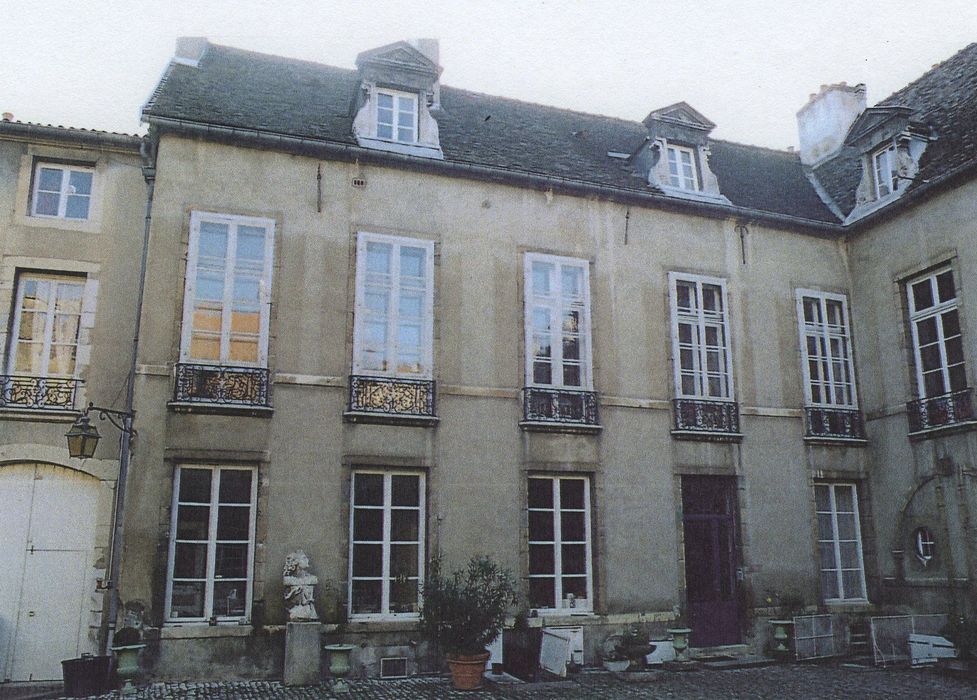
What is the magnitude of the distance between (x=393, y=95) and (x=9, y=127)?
4.87 meters

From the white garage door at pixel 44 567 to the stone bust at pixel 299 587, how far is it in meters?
2.29

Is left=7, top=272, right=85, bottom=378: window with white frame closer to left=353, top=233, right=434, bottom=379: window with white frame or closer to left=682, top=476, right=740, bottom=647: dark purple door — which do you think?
left=353, top=233, right=434, bottom=379: window with white frame

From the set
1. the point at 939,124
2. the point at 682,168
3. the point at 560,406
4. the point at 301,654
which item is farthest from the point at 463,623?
the point at 939,124

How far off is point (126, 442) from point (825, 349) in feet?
32.5

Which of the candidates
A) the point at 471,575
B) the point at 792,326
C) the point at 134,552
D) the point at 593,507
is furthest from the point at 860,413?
the point at 134,552

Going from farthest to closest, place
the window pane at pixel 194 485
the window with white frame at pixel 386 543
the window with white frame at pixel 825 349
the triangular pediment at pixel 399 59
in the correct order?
1. the window with white frame at pixel 825 349
2. the triangular pediment at pixel 399 59
3. the window with white frame at pixel 386 543
4. the window pane at pixel 194 485

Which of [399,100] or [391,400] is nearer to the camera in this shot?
[391,400]

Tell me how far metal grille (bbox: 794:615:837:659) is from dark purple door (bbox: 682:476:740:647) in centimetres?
79

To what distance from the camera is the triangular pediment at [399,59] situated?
39.5ft

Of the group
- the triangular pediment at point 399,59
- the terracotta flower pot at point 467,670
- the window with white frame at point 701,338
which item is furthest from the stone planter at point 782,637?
the triangular pediment at point 399,59

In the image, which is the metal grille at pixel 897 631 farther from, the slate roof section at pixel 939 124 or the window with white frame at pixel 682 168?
the window with white frame at pixel 682 168

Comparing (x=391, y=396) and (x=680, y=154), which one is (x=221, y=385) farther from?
(x=680, y=154)

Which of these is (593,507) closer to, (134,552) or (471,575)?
(471,575)

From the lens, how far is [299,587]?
9.68 m
